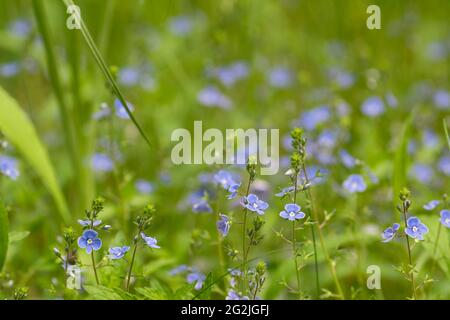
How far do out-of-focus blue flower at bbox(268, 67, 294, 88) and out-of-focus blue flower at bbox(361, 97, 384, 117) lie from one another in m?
0.97

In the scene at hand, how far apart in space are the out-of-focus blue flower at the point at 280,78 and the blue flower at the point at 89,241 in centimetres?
282

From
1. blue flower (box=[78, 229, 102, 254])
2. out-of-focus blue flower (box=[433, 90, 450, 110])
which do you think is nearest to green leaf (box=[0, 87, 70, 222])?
blue flower (box=[78, 229, 102, 254])

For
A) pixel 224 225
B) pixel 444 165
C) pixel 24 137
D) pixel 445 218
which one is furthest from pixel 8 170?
pixel 444 165

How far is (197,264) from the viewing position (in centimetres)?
345

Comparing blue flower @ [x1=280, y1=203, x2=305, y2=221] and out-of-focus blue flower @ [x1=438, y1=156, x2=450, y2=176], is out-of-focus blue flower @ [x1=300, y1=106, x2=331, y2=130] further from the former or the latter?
blue flower @ [x1=280, y1=203, x2=305, y2=221]

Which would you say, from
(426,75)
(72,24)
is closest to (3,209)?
(72,24)

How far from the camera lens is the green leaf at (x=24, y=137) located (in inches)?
112

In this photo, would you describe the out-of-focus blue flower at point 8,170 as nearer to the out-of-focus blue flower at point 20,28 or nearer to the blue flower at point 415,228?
the blue flower at point 415,228

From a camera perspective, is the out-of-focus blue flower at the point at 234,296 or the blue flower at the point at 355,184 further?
the blue flower at the point at 355,184

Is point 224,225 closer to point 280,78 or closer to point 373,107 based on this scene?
point 373,107

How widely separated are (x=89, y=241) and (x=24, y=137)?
2.83ft

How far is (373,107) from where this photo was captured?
156 inches

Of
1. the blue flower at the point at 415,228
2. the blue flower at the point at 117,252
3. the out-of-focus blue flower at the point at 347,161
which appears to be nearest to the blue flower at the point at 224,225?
the blue flower at the point at 117,252

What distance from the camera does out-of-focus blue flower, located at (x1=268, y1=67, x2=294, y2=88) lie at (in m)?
4.93
